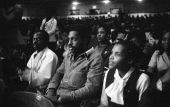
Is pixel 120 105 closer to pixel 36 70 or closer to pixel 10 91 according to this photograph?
pixel 10 91

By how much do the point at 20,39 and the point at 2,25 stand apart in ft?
0.77

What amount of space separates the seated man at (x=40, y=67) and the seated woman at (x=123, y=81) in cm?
89

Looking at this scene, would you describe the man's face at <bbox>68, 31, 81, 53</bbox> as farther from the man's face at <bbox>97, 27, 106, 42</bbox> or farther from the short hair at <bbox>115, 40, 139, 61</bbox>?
the man's face at <bbox>97, 27, 106, 42</bbox>

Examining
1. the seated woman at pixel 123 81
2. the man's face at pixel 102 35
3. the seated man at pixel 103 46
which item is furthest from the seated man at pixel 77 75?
the man's face at pixel 102 35

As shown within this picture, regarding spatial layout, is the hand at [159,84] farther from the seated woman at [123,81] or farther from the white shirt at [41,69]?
the white shirt at [41,69]

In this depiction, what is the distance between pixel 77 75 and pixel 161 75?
1.15 meters

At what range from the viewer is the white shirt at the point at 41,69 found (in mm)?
3254

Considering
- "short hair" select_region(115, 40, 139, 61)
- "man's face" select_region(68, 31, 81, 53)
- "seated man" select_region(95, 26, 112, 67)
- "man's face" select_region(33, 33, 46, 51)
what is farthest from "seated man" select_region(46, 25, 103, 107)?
"seated man" select_region(95, 26, 112, 67)

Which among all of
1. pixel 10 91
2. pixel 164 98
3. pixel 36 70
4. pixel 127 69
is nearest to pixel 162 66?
pixel 127 69

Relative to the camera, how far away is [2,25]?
2098mm

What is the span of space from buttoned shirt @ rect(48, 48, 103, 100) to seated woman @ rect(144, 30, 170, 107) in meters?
0.57

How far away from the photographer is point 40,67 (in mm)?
3422

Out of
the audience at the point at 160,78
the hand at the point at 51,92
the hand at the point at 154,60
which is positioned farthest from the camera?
the hand at the point at 154,60

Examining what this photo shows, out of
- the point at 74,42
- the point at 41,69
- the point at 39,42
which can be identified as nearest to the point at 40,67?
the point at 41,69
